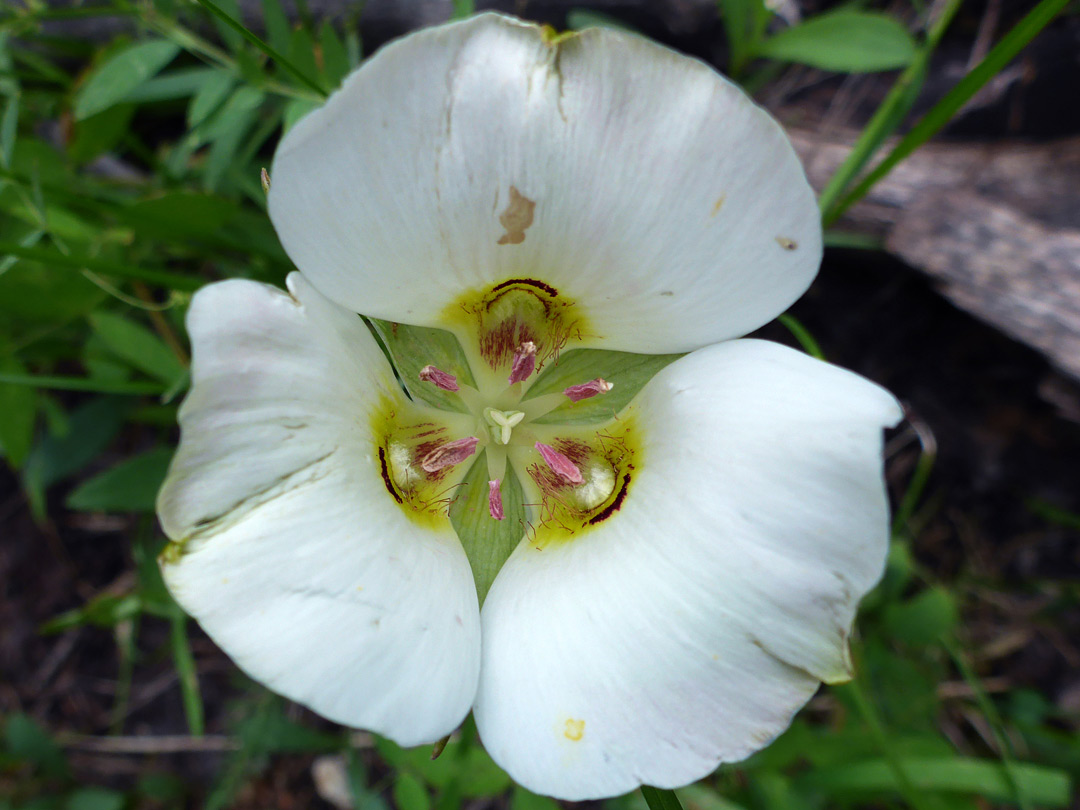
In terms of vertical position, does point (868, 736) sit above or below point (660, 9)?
Answer: below

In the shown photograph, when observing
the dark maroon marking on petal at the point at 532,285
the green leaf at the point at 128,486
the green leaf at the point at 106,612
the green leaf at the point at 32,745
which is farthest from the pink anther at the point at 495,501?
the green leaf at the point at 32,745

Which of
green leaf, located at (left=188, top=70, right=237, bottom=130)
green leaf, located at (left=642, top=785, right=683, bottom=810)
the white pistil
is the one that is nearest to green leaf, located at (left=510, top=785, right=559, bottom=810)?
green leaf, located at (left=642, top=785, right=683, bottom=810)

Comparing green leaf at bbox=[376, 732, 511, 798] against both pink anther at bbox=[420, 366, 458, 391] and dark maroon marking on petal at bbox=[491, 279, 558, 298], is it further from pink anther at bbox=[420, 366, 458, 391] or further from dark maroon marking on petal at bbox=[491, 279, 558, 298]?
dark maroon marking on petal at bbox=[491, 279, 558, 298]

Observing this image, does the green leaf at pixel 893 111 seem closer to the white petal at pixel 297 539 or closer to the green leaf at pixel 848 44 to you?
the green leaf at pixel 848 44

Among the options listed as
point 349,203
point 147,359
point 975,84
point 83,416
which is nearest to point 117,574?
point 83,416

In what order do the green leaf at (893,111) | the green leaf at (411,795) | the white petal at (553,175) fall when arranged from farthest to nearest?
A: the green leaf at (893,111), the green leaf at (411,795), the white petal at (553,175)

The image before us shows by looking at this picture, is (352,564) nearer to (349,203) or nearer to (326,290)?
(326,290)

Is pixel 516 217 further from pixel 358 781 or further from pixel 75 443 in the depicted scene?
pixel 358 781
